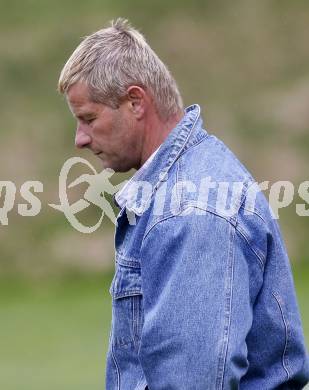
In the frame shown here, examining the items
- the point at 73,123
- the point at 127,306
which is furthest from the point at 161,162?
the point at 73,123

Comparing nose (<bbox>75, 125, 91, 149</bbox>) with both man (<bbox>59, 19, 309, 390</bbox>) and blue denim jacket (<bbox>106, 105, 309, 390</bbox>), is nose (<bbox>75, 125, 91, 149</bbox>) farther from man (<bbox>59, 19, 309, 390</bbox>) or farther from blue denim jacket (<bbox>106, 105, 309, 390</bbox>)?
blue denim jacket (<bbox>106, 105, 309, 390</bbox>)

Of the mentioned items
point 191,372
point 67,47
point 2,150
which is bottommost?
point 191,372

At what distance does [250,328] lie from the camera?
305 centimetres

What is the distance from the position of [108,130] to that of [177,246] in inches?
21.1

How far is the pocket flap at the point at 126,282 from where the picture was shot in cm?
314

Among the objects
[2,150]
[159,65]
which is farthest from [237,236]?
[2,150]

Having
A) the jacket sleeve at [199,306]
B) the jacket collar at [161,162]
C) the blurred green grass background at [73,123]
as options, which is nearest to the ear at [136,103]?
the jacket collar at [161,162]

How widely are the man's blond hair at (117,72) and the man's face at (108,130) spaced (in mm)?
25

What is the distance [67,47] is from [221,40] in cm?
269

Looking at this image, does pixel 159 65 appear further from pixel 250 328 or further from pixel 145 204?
pixel 250 328

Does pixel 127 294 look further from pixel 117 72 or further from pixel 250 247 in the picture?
pixel 117 72

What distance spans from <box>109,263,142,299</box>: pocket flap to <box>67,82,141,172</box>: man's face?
0.34m

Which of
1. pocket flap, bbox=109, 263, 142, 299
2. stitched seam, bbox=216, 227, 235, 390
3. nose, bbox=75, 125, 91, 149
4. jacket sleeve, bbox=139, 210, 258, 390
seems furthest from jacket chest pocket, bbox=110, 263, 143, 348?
nose, bbox=75, 125, 91, 149

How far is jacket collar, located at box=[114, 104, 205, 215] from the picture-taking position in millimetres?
3174
